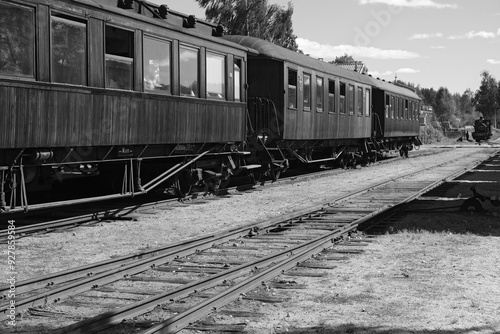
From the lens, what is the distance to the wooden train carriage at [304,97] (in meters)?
17.3

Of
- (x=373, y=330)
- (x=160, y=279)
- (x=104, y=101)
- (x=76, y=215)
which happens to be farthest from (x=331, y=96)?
(x=373, y=330)

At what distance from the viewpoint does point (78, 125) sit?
9766 mm

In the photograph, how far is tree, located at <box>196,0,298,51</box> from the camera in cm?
4541

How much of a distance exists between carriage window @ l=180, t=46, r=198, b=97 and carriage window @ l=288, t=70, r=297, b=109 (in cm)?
530

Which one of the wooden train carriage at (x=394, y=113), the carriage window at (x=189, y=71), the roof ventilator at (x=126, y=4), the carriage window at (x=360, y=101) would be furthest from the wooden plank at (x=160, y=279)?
the wooden train carriage at (x=394, y=113)

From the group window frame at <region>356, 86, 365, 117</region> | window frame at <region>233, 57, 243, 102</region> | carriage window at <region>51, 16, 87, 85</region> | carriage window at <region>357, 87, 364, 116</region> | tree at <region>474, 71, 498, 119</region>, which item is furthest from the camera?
tree at <region>474, 71, 498, 119</region>

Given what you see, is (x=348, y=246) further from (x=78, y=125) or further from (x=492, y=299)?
(x=78, y=125)

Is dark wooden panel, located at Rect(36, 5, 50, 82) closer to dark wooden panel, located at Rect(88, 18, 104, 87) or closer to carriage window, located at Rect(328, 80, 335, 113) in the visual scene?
dark wooden panel, located at Rect(88, 18, 104, 87)

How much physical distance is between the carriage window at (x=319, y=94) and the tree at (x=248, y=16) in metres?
24.9

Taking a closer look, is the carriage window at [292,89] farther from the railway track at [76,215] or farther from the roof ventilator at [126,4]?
the roof ventilator at [126,4]

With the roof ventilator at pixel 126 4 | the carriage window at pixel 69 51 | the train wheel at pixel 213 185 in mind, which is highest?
the roof ventilator at pixel 126 4

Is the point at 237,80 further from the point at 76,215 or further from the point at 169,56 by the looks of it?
the point at 76,215

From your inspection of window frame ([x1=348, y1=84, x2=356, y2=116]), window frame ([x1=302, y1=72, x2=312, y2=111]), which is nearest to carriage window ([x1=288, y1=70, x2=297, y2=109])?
window frame ([x1=302, y1=72, x2=312, y2=111])

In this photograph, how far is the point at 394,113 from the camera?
30.5m
